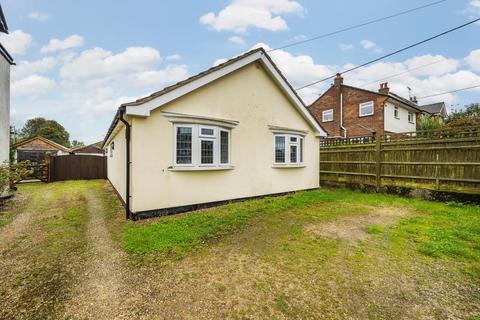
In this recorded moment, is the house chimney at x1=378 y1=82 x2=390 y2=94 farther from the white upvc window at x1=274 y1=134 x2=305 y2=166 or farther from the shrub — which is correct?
the shrub

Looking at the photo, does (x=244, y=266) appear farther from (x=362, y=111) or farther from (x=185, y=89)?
(x=362, y=111)

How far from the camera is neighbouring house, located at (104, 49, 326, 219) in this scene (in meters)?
6.56

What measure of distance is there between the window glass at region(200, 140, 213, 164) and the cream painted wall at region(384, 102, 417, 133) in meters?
A: 21.6

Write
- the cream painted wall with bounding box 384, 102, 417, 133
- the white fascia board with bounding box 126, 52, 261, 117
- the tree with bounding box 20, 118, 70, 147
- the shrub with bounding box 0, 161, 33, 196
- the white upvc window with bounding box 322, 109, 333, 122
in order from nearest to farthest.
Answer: the white fascia board with bounding box 126, 52, 261, 117
the shrub with bounding box 0, 161, 33, 196
the cream painted wall with bounding box 384, 102, 417, 133
the white upvc window with bounding box 322, 109, 333, 122
the tree with bounding box 20, 118, 70, 147

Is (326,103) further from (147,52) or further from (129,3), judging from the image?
(129,3)

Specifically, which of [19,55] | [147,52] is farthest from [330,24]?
[19,55]

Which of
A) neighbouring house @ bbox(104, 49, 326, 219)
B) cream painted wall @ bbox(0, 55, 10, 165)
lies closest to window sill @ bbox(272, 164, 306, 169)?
neighbouring house @ bbox(104, 49, 326, 219)

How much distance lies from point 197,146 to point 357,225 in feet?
16.8

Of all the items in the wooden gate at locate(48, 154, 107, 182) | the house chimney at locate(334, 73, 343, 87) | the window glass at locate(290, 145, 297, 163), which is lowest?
the wooden gate at locate(48, 154, 107, 182)

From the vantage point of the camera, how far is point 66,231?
5.75 metres

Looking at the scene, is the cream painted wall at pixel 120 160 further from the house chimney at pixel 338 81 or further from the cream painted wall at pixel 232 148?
the house chimney at pixel 338 81

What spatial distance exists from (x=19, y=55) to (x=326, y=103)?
1057 inches

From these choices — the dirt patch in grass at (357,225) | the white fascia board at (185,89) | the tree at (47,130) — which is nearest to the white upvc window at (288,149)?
the white fascia board at (185,89)

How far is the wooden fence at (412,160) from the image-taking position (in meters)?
7.98
